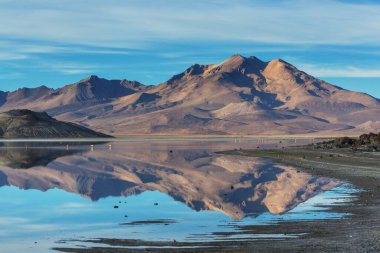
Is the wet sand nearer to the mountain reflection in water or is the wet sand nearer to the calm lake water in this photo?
the calm lake water

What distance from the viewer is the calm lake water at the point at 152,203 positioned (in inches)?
870

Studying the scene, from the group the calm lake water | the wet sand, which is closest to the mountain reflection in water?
the calm lake water

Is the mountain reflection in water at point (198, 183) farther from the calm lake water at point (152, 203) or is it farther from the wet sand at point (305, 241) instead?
the wet sand at point (305, 241)

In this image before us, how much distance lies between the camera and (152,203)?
106 feet

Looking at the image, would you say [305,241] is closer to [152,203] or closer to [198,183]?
[152,203]

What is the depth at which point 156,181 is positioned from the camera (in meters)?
46.4

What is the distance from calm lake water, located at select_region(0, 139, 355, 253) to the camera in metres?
22.1

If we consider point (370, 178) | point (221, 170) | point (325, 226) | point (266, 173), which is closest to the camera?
point (325, 226)

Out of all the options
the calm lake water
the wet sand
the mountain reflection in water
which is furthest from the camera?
the mountain reflection in water

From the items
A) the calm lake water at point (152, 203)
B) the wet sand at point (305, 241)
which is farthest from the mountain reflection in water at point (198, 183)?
the wet sand at point (305, 241)

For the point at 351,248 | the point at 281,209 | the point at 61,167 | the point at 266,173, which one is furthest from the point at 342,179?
the point at 61,167

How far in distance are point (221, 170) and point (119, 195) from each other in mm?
21489

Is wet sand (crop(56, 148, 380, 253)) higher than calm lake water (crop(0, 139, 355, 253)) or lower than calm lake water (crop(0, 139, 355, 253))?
lower

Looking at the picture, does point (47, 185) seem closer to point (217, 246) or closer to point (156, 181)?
point (156, 181)
